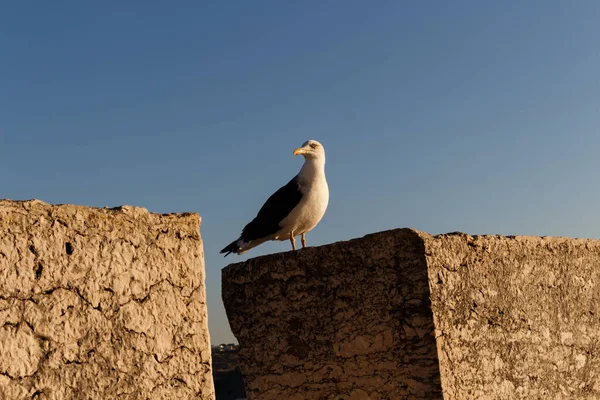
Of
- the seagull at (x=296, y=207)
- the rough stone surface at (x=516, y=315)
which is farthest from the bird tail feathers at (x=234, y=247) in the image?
the rough stone surface at (x=516, y=315)

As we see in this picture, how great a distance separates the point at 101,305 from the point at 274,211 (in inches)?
104

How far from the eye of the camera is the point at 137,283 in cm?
352

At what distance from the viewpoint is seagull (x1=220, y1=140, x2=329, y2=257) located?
579cm

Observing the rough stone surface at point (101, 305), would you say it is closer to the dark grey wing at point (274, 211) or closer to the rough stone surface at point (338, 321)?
the rough stone surface at point (338, 321)

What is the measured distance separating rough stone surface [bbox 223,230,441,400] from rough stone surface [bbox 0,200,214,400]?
1191mm

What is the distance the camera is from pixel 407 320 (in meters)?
4.47

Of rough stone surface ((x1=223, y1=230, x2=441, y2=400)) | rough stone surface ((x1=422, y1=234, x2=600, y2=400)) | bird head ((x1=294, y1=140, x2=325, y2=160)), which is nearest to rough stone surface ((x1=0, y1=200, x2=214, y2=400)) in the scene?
rough stone surface ((x1=223, y1=230, x2=441, y2=400))

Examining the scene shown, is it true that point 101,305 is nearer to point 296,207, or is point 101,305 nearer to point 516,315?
point 296,207

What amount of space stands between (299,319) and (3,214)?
2213 mm

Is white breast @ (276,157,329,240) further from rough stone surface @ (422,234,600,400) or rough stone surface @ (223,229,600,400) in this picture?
rough stone surface @ (422,234,600,400)

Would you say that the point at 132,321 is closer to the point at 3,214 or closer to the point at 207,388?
the point at 207,388

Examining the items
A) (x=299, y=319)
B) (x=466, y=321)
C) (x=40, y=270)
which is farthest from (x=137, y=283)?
(x=466, y=321)

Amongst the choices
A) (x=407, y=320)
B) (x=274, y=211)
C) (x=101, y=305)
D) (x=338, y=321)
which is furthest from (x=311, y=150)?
(x=101, y=305)

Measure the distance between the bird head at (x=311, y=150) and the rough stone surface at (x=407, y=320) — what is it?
1110 millimetres
